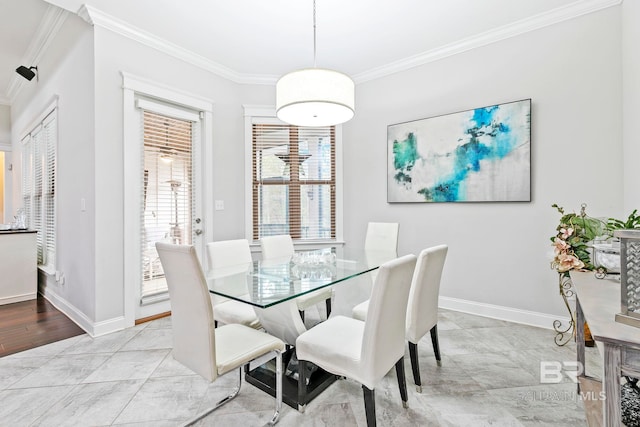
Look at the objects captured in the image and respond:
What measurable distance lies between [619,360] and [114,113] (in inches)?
142

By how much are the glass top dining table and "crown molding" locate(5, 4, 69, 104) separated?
120 inches

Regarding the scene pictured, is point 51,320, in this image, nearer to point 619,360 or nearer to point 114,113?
point 114,113

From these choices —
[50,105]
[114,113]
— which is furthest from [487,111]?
[50,105]

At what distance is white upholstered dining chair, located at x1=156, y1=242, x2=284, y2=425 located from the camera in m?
1.37

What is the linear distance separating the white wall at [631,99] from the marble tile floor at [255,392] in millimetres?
1295

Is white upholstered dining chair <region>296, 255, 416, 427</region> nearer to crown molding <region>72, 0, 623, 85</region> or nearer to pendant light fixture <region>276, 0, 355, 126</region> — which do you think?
pendant light fixture <region>276, 0, 355, 126</region>

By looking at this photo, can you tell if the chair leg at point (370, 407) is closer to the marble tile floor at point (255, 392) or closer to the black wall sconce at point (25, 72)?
the marble tile floor at point (255, 392)

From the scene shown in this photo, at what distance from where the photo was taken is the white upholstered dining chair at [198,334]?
1365 mm

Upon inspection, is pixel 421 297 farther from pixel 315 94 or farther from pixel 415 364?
pixel 315 94

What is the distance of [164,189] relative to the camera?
3.27 m

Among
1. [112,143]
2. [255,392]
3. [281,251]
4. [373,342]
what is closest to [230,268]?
[281,251]

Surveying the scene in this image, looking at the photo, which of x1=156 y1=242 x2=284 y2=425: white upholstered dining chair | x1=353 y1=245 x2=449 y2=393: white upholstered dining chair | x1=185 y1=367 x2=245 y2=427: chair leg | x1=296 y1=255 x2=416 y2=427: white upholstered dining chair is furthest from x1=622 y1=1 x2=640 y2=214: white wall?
x1=185 y1=367 x2=245 y2=427: chair leg

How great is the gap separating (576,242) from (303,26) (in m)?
2.88

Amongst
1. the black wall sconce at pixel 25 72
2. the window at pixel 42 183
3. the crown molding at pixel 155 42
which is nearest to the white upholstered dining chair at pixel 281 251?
the crown molding at pixel 155 42
